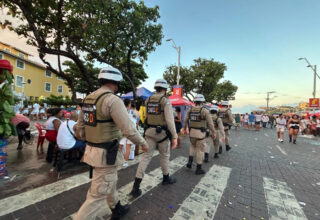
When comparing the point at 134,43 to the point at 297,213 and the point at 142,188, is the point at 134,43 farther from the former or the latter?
the point at 297,213

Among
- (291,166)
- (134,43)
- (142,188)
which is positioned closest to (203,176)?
(142,188)

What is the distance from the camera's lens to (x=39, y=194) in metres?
2.72

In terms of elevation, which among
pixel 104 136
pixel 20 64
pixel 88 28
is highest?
pixel 20 64

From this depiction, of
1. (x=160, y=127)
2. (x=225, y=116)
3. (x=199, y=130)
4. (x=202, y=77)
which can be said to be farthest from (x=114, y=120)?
(x=202, y=77)

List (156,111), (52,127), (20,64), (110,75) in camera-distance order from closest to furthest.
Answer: (110,75)
(156,111)
(52,127)
(20,64)

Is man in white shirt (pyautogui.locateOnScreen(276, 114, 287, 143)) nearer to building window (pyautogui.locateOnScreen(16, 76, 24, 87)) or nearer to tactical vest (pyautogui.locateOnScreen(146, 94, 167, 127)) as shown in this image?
tactical vest (pyautogui.locateOnScreen(146, 94, 167, 127))

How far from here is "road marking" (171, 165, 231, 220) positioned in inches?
93.0

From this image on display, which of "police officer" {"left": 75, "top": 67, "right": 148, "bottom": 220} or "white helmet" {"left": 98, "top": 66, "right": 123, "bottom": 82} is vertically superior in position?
"white helmet" {"left": 98, "top": 66, "right": 123, "bottom": 82}

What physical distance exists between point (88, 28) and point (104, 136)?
22.6ft

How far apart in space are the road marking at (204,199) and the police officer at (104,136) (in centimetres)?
124

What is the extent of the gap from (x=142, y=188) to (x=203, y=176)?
165cm

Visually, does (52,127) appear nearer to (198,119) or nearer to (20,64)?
(198,119)

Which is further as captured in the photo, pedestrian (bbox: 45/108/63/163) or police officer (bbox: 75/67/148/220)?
pedestrian (bbox: 45/108/63/163)

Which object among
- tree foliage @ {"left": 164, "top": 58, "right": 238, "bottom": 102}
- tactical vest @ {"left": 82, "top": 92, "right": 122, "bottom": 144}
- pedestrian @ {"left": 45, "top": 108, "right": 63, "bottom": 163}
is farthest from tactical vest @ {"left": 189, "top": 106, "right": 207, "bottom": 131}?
tree foliage @ {"left": 164, "top": 58, "right": 238, "bottom": 102}
